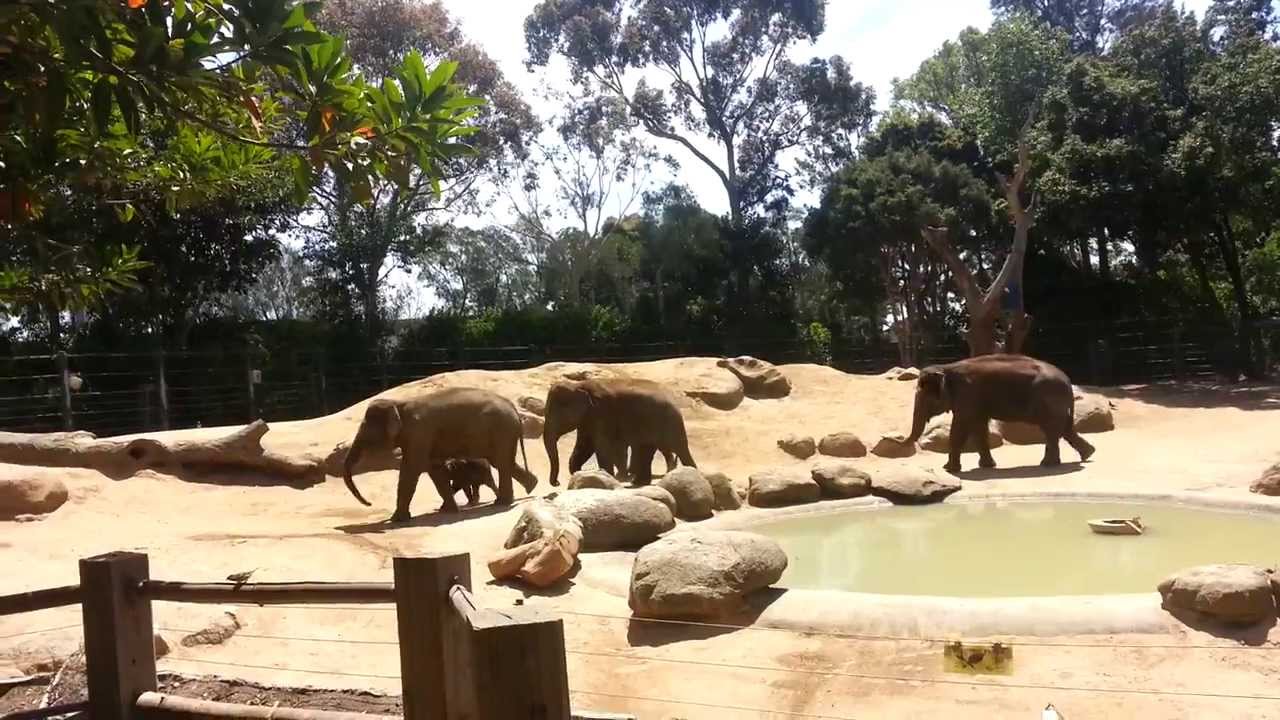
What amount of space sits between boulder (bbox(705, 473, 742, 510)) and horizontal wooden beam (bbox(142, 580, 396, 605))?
6.06 metres

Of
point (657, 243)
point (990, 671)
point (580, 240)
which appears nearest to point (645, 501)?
point (990, 671)

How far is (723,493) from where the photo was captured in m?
9.91

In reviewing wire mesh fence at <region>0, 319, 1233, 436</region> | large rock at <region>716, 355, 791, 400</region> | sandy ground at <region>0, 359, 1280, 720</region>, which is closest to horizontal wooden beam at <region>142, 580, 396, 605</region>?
sandy ground at <region>0, 359, 1280, 720</region>

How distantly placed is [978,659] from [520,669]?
10.6 ft

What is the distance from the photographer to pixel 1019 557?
7465 mm

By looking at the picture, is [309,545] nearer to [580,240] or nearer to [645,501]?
[645,501]

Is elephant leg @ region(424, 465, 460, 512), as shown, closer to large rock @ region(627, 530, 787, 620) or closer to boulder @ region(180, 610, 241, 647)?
boulder @ region(180, 610, 241, 647)

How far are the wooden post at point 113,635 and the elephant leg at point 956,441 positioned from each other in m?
9.81

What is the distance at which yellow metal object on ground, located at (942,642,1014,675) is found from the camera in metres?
4.88

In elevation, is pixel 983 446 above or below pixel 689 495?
below

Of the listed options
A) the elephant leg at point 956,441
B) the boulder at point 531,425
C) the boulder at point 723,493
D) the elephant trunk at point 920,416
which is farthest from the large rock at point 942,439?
the boulder at point 531,425

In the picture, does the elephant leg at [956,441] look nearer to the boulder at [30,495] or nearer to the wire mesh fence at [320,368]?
the boulder at [30,495]

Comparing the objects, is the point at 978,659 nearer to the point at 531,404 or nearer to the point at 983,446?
the point at 983,446

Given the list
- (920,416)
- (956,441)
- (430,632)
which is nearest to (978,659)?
(430,632)
